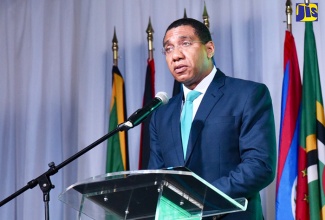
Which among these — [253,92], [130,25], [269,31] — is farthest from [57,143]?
[253,92]

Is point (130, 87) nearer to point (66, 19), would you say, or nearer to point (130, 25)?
point (130, 25)

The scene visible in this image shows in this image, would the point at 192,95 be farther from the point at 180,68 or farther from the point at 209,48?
the point at 209,48

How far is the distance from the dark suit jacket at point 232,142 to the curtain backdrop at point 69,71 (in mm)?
1899

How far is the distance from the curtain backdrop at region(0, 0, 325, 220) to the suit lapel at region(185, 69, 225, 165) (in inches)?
71.9

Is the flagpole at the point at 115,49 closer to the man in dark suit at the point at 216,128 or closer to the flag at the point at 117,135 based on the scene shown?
the flag at the point at 117,135

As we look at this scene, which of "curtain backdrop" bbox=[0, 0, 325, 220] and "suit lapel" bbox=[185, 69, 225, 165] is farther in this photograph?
"curtain backdrop" bbox=[0, 0, 325, 220]

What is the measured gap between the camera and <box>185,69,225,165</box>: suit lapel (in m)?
2.89

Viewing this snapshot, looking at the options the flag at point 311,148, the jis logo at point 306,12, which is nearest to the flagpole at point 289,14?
the jis logo at point 306,12

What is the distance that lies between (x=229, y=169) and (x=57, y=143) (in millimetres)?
2960

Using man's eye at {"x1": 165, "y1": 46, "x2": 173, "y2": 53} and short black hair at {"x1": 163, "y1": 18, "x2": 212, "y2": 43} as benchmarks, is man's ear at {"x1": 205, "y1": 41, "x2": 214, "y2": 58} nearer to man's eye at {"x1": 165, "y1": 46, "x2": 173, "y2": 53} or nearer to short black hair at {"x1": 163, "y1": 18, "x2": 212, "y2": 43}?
short black hair at {"x1": 163, "y1": 18, "x2": 212, "y2": 43}

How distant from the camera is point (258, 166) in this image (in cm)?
271

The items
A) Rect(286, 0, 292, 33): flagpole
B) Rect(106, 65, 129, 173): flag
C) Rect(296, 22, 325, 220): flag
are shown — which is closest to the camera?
Rect(296, 22, 325, 220): flag

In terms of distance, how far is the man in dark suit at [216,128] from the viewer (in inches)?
108

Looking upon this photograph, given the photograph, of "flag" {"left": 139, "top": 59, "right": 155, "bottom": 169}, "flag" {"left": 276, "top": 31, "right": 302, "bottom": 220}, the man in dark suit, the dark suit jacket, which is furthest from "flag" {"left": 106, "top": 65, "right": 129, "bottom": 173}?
the dark suit jacket
